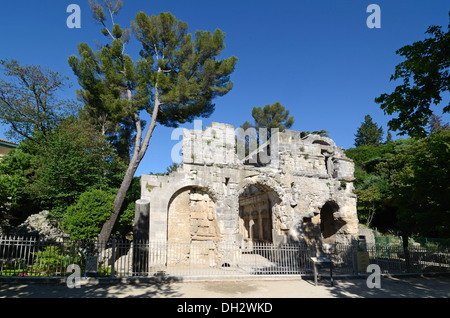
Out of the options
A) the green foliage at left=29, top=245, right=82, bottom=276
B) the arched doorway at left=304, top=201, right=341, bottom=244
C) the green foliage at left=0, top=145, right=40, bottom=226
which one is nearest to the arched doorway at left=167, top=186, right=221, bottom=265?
the green foliage at left=29, top=245, right=82, bottom=276

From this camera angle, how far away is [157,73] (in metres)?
15.7

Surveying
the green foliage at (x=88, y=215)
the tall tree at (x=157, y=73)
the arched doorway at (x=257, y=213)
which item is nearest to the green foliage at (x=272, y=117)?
the arched doorway at (x=257, y=213)

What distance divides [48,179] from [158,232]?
246 inches

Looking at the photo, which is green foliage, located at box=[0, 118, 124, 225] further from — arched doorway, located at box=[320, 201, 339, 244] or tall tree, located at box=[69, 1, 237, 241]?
arched doorway, located at box=[320, 201, 339, 244]

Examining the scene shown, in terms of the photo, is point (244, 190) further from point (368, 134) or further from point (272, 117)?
point (368, 134)

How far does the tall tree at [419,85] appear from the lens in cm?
745

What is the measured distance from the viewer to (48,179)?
1373 centimetres

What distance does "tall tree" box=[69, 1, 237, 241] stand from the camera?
15.2 meters

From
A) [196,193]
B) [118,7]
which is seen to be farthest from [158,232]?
[118,7]

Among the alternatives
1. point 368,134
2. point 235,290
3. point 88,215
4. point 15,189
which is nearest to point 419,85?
point 235,290

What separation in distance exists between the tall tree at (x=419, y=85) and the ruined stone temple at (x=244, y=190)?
8.06 meters

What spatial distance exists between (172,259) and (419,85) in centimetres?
1156

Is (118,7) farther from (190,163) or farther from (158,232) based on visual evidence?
(158,232)

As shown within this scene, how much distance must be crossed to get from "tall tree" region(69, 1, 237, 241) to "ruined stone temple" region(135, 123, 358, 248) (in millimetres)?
2400
